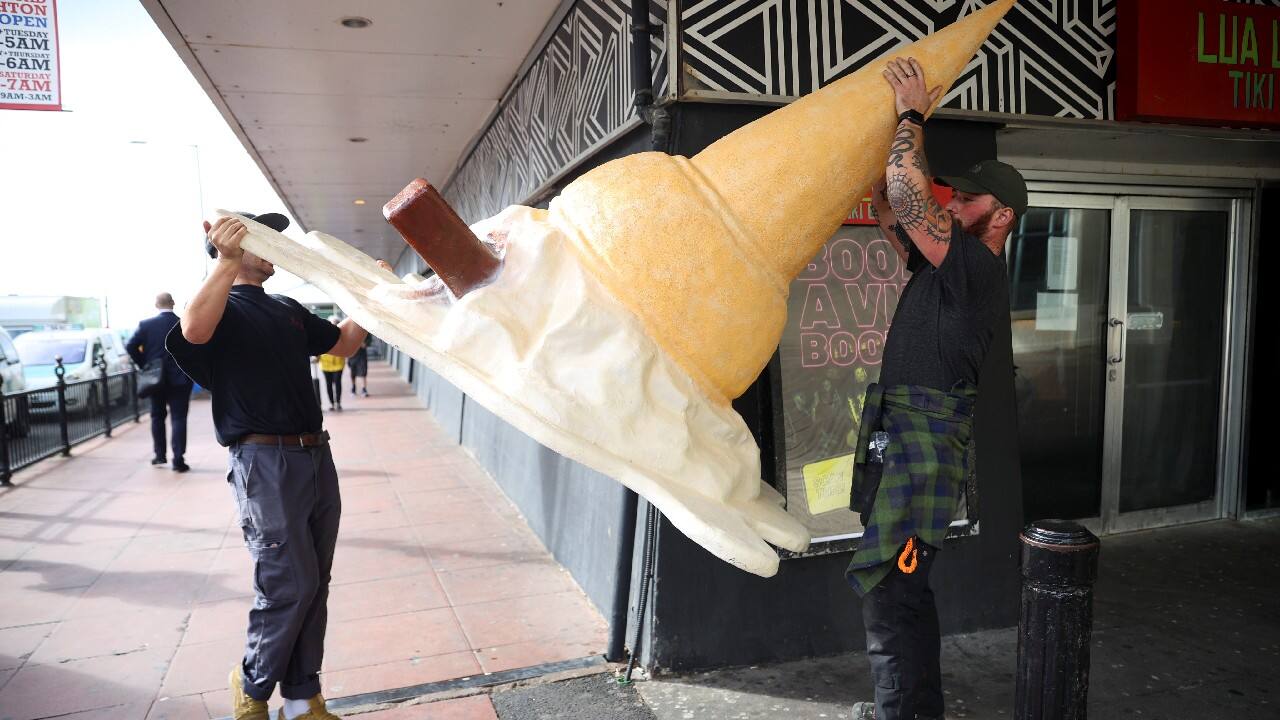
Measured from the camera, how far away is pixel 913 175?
2361 millimetres

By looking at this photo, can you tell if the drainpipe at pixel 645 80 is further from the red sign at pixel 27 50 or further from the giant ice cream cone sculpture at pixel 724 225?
the red sign at pixel 27 50

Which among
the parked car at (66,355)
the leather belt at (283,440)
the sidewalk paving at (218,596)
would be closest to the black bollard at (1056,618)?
the sidewalk paving at (218,596)

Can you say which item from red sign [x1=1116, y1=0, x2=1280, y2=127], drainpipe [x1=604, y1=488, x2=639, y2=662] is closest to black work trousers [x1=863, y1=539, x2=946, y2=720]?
drainpipe [x1=604, y1=488, x2=639, y2=662]

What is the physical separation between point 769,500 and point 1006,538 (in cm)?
336

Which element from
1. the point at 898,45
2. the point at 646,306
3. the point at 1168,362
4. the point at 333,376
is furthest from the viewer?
the point at 333,376

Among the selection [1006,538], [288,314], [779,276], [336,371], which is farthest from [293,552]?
[336,371]

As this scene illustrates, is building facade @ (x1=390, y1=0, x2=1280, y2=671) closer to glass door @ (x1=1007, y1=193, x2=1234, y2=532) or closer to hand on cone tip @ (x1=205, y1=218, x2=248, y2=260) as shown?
glass door @ (x1=1007, y1=193, x2=1234, y2=532)

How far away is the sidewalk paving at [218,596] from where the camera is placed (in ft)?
13.7

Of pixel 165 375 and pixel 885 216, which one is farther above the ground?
pixel 885 216

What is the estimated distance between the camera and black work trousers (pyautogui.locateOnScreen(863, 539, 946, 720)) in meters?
2.96

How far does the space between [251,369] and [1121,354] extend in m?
6.08

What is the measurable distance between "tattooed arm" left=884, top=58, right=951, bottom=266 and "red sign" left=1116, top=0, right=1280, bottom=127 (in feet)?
8.87

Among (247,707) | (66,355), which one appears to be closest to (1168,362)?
(247,707)

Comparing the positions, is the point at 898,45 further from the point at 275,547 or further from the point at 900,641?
the point at 275,547
